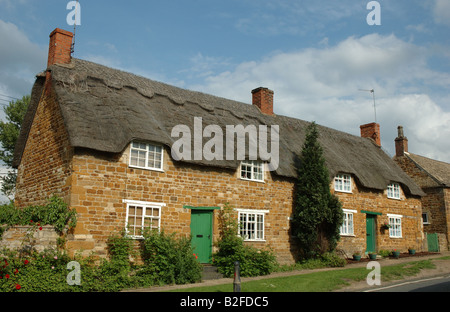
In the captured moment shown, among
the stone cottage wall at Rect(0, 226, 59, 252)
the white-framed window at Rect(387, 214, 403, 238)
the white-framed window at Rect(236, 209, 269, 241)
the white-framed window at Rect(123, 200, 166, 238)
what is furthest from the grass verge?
the white-framed window at Rect(387, 214, 403, 238)

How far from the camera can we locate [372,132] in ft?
102

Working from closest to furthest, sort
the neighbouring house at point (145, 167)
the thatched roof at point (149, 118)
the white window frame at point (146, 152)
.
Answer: the neighbouring house at point (145, 167)
the thatched roof at point (149, 118)
the white window frame at point (146, 152)

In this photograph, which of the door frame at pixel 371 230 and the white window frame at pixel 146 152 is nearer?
the white window frame at pixel 146 152

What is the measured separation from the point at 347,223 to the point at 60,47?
1691 cm

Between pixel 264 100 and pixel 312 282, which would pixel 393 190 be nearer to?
pixel 264 100

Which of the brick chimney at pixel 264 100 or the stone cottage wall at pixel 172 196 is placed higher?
the brick chimney at pixel 264 100

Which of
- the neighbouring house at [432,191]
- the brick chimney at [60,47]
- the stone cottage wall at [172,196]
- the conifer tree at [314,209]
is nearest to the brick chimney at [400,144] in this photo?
the neighbouring house at [432,191]

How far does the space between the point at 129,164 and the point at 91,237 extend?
289 centimetres

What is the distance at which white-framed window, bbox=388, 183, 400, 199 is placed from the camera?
83.7 feet

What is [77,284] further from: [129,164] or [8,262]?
[129,164]

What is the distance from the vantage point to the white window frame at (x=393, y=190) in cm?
2545

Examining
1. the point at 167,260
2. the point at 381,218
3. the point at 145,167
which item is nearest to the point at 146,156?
the point at 145,167

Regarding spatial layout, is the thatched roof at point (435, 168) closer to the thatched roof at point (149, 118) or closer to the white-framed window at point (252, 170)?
the thatched roof at point (149, 118)

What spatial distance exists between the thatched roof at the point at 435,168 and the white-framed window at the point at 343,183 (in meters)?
11.3
